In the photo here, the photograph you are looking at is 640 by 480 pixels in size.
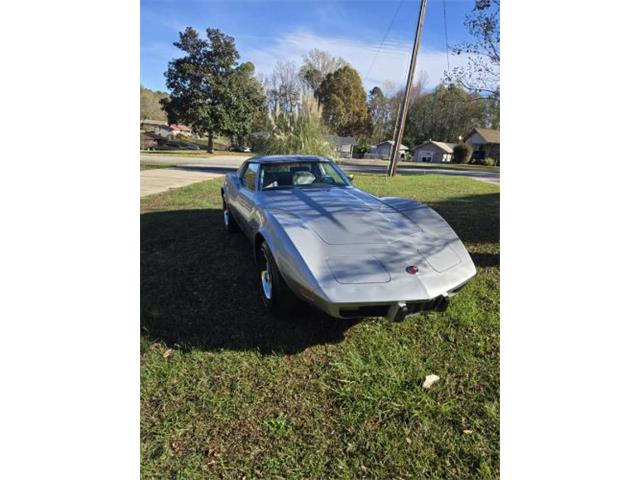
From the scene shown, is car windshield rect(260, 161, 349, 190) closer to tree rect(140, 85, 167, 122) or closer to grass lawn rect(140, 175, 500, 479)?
grass lawn rect(140, 175, 500, 479)

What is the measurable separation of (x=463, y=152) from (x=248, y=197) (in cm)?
4566

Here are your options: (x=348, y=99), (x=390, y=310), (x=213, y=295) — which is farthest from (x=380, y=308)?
(x=348, y=99)

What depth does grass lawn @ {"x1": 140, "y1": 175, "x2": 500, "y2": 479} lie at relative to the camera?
5.76 feet

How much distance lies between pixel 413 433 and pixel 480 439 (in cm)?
35

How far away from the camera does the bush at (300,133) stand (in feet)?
38.7

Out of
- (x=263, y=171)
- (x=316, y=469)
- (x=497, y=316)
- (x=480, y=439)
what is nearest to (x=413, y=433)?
(x=480, y=439)

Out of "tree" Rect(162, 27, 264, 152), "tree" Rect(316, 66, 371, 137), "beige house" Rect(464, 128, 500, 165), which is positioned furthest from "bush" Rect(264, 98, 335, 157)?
"beige house" Rect(464, 128, 500, 165)

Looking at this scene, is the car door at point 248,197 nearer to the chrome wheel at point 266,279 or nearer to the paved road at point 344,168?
the chrome wheel at point 266,279

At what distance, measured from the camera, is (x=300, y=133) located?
11836mm

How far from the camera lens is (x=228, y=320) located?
2.94m

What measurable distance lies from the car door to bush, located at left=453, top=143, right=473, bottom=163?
147ft

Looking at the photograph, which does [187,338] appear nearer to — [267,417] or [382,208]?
[267,417]

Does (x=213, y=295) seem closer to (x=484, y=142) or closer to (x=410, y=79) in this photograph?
(x=410, y=79)

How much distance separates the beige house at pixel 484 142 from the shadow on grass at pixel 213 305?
49219 millimetres
